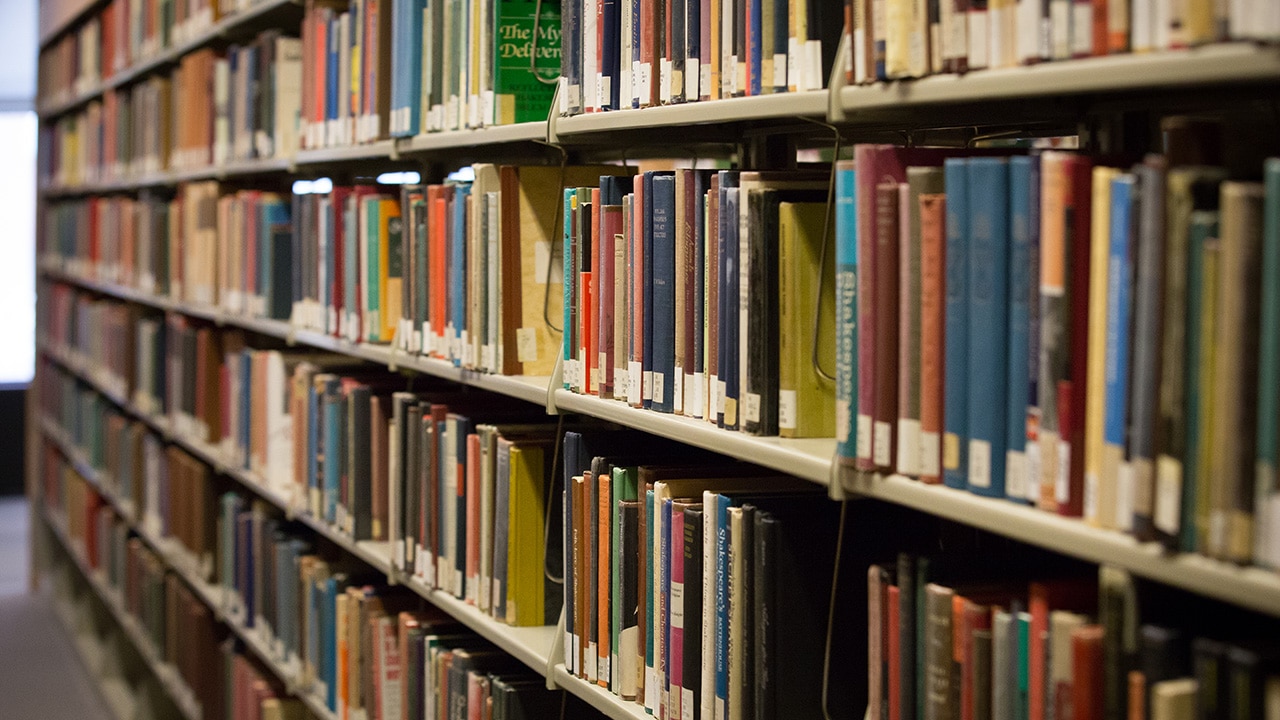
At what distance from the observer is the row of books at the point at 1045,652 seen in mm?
1000

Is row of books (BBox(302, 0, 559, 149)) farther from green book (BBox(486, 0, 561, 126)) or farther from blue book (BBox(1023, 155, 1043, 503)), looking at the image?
blue book (BBox(1023, 155, 1043, 503))

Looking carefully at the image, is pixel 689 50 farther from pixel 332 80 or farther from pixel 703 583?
pixel 332 80

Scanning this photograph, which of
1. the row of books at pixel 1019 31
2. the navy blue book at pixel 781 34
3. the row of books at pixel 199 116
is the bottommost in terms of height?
the row of books at pixel 1019 31

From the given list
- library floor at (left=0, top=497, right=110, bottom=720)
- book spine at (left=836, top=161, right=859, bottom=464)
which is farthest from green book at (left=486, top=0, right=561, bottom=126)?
library floor at (left=0, top=497, right=110, bottom=720)

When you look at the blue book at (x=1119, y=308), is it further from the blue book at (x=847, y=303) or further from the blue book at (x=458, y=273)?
the blue book at (x=458, y=273)

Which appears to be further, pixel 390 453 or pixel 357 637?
pixel 357 637

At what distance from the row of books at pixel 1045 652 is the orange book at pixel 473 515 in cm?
101

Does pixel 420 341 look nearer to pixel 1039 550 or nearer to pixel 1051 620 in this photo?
pixel 1039 550

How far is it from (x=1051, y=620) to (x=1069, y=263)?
0.97 ft

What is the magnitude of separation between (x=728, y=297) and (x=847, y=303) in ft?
0.77

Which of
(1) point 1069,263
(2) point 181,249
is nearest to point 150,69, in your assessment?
(2) point 181,249

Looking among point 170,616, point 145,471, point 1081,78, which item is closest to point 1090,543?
point 1081,78

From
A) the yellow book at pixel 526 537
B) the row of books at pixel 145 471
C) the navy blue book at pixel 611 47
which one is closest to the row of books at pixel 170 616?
the row of books at pixel 145 471

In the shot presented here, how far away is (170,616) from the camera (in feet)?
14.2
